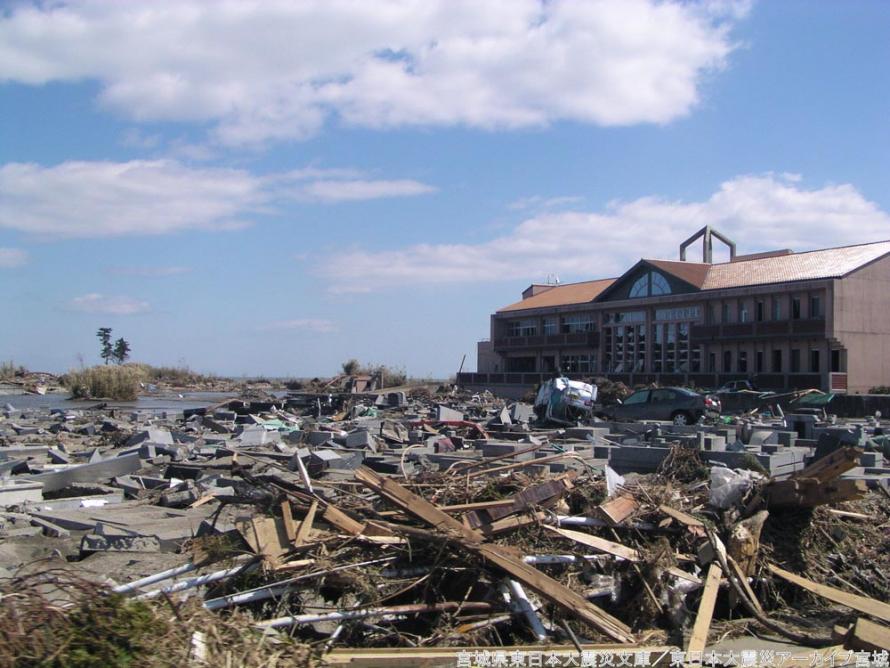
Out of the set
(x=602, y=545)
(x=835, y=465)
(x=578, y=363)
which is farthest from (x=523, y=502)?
(x=578, y=363)

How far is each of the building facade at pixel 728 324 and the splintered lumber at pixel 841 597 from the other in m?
37.3

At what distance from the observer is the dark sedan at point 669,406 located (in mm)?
25406

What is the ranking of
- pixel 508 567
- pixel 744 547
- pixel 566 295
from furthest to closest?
pixel 566 295, pixel 744 547, pixel 508 567

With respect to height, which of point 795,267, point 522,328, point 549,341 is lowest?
point 549,341

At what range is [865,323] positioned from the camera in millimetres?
44438

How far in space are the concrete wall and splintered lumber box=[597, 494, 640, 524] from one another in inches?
1590

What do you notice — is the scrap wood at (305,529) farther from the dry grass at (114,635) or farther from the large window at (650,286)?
the large window at (650,286)

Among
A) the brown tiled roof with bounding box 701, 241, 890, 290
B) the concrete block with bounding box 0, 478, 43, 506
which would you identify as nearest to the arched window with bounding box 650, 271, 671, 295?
the brown tiled roof with bounding box 701, 241, 890, 290

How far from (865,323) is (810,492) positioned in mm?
41768

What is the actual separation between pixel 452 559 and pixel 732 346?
155 feet

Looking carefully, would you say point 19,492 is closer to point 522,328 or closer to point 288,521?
point 288,521

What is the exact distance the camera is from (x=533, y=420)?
26.6 m

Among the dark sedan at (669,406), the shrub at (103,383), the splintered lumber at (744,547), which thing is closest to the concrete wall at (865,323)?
the dark sedan at (669,406)

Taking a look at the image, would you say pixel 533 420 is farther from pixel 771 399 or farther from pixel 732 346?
pixel 732 346
